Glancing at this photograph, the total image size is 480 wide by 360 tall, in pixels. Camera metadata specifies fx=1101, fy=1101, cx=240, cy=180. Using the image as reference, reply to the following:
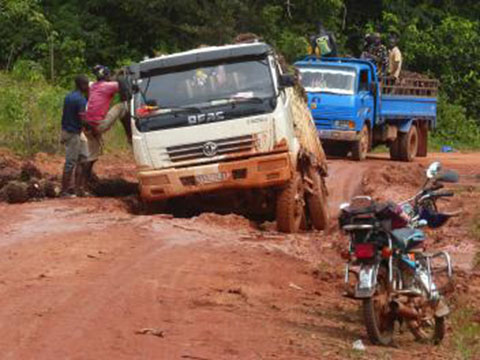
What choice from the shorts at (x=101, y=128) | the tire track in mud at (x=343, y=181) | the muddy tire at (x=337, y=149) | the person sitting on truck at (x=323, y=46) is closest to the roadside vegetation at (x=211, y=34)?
the person sitting on truck at (x=323, y=46)

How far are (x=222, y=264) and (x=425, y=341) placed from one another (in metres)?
2.75

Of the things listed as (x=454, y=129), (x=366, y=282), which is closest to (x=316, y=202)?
(x=366, y=282)

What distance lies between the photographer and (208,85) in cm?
1360

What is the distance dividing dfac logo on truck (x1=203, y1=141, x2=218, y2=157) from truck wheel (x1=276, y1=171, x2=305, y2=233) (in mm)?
967

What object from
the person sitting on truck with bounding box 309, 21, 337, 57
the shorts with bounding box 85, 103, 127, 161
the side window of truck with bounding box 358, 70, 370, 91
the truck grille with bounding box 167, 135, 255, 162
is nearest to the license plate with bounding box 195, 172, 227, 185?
the truck grille with bounding box 167, 135, 255, 162

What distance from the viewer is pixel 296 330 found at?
7.97 m

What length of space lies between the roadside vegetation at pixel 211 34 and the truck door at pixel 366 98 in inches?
206

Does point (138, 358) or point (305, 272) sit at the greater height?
point (138, 358)

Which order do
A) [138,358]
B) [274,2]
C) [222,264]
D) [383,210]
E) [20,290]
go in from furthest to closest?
1. [274,2]
2. [222,264]
3. [20,290]
4. [383,210]
5. [138,358]

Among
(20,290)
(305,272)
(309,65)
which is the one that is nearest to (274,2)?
(309,65)

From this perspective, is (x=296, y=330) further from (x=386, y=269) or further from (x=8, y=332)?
(x=8, y=332)

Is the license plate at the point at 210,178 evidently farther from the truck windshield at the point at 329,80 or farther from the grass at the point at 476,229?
the truck windshield at the point at 329,80

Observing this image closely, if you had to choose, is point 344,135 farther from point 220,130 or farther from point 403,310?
point 403,310

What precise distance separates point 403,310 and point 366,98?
1661 cm
